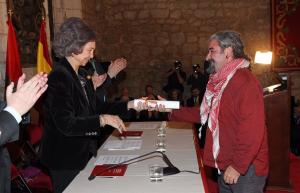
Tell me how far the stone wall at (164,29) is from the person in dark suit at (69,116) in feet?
22.1

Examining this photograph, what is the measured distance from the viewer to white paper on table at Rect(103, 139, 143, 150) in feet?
10.1

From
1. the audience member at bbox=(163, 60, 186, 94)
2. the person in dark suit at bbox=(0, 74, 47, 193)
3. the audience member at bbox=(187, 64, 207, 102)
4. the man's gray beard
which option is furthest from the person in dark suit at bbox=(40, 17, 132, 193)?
the audience member at bbox=(163, 60, 186, 94)

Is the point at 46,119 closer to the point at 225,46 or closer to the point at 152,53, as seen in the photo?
the point at 225,46

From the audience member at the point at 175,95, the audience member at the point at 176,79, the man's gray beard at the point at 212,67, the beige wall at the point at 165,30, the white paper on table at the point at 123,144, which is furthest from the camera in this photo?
the beige wall at the point at 165,30

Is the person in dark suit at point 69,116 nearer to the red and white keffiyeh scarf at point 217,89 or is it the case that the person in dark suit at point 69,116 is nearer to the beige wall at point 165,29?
the red and white keffiyeh scarf at point 217,89

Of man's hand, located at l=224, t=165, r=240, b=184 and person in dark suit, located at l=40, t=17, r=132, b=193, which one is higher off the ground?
person in dark suit, located at l=40, t=17, r=132, b=193

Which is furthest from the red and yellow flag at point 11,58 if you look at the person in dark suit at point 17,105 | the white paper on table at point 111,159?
the person in dark suit at point 17,105

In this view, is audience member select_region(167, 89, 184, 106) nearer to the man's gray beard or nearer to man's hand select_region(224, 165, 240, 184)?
the man's gray beard

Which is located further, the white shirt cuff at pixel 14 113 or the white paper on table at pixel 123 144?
the white paper on table at pixel 123 144

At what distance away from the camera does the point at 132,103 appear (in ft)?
10.5

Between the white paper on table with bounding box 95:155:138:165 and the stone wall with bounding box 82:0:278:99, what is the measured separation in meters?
6.77

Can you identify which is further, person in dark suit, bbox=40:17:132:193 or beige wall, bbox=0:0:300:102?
beige wall, bbox=0:0:300:102

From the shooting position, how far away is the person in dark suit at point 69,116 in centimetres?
253

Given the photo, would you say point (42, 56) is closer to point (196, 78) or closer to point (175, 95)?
point (175, 95)
